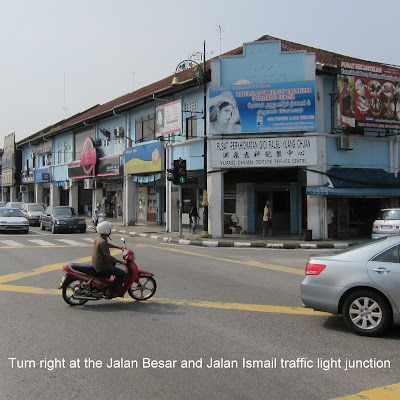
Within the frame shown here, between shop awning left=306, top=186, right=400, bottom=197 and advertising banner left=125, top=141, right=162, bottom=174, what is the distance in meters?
9.18

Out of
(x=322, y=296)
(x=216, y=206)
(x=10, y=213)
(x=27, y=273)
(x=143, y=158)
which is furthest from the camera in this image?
(x=143, y=158)

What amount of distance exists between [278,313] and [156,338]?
7.23 feet

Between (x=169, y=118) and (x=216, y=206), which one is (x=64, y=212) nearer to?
(x=169, y=118)

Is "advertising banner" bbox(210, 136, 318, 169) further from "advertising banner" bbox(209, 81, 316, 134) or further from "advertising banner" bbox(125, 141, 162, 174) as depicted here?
"advertising banner" bbox(125, 141, 162, 174)

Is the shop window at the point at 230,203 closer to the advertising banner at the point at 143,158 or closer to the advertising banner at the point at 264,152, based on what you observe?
Answer: the advertising banner at the point at 264,152

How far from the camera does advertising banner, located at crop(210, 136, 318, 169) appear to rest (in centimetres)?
1956

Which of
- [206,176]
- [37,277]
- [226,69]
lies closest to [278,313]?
[37,277]

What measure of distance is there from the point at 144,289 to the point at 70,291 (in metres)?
1.29

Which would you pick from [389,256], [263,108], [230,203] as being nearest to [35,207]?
[230,203]

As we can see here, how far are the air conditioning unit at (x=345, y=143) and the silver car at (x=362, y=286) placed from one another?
1455 cm

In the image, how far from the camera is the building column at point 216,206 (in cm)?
2027

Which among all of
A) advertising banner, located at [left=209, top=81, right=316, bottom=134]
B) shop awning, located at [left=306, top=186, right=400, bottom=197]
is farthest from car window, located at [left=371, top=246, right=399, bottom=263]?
advertising banner, located at [left=209, top=81, right=316, bottom=134]

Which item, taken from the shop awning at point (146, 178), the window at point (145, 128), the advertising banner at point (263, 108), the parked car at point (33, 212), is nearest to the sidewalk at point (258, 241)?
the shop awning at point (146, 178)

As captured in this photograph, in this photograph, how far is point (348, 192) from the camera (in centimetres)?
1894
